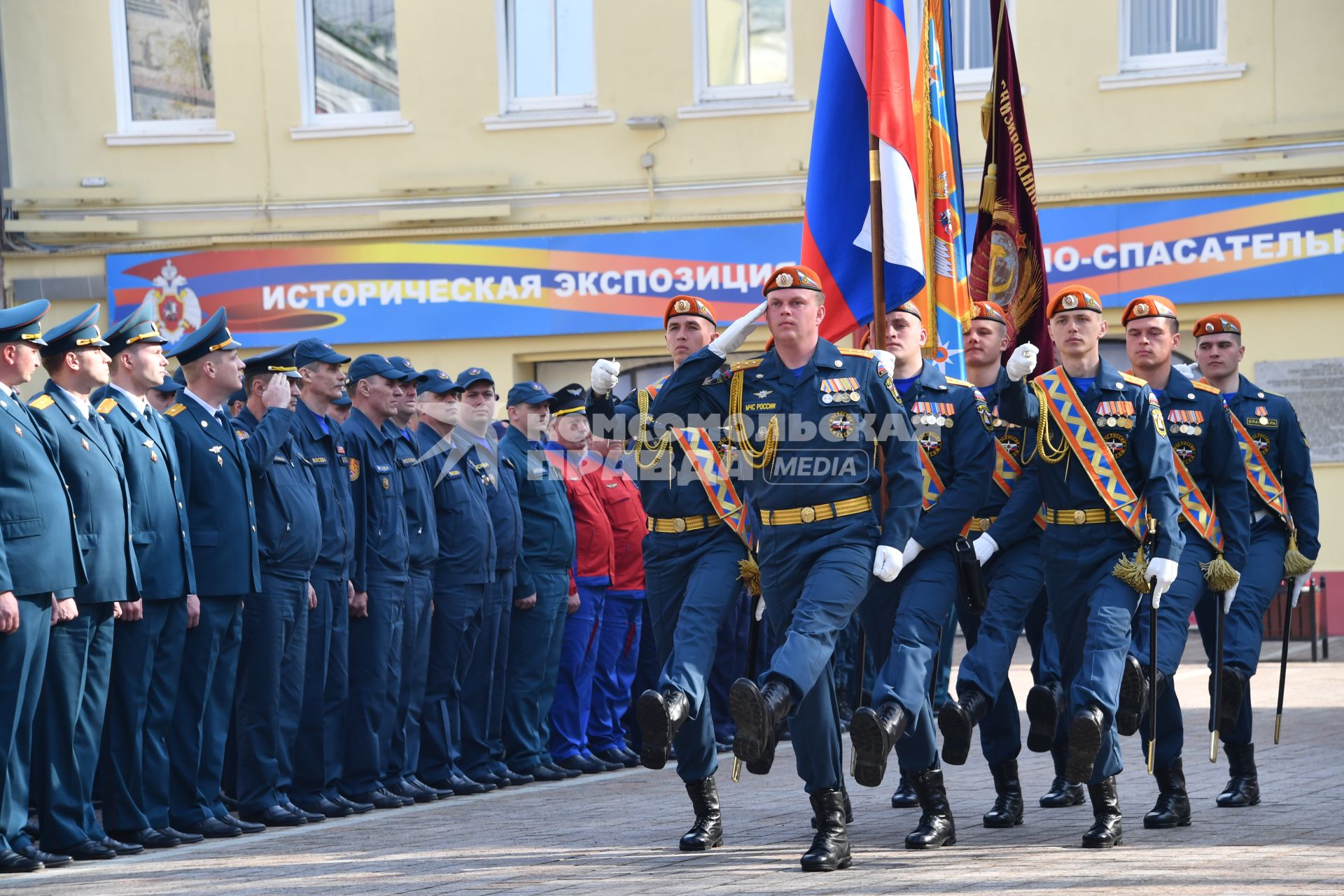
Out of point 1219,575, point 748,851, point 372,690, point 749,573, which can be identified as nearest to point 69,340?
point 372,690

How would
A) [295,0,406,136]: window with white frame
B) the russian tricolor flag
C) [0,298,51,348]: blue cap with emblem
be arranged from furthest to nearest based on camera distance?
1. [295,0,406,136]: window with white frame
2. the russian tricolor flag
3. [0,298,51,348]: blue cap with emblem

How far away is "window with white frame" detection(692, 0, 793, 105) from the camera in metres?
19.8

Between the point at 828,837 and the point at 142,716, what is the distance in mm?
3236

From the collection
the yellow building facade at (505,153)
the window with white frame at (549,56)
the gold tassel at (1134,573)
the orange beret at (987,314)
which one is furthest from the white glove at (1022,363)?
the window with white frame at (549,56)

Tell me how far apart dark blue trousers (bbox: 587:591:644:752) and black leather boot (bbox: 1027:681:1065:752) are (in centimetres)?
402

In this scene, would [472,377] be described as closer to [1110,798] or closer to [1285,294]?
[1110,798]

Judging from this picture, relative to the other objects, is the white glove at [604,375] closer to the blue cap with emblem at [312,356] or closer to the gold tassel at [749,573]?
the gold tassel at [749,573]

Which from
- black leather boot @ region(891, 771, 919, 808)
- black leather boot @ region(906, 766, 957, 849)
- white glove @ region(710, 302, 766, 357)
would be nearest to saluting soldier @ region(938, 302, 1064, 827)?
black leather boot @ region(906, 766, 957, 849)

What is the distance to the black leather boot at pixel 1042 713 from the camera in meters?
8.01

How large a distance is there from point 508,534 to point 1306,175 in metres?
11.0

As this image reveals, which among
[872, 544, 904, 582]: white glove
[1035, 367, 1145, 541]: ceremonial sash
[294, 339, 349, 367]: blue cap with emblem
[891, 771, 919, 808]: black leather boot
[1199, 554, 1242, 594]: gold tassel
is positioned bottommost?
[891, 771, 919, 808]: black leather boot

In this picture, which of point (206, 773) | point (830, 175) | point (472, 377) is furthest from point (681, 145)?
point (206, 773)

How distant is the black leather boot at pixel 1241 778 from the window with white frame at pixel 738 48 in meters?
12.2

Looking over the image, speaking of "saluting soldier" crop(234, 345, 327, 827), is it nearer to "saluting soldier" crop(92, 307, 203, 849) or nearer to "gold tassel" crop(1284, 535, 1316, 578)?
"saluting soldier" crop(92, 307, 203, 849)
